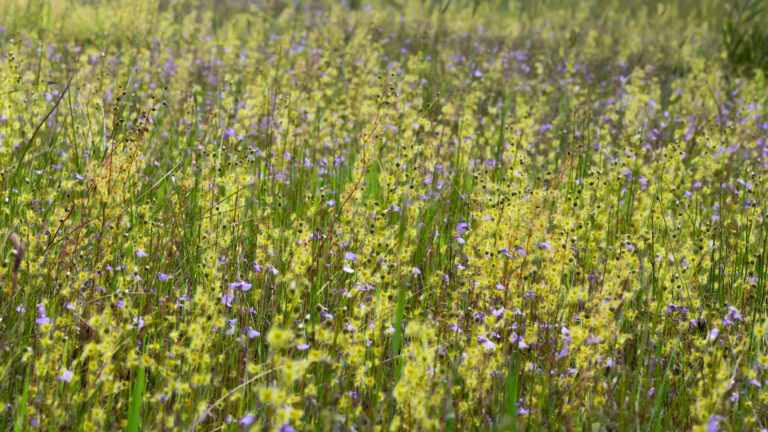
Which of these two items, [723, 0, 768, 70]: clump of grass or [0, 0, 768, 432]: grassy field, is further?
[723, 0, 768, 70]: clump of grass

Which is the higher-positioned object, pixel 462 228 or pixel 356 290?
pixel 462 228

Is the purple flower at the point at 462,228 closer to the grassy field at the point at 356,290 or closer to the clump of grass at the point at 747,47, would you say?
the grassy field at the point at 356,290

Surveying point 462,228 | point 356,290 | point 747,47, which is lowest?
point 356,290

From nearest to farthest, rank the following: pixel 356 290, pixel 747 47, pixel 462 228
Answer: pixel 356 290 < pixel 462 228 < pixel 747 47

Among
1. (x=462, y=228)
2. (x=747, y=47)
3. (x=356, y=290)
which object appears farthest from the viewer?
(x=747, y=47)

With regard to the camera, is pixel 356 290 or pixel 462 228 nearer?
pixel 356 290

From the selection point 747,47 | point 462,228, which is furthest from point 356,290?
point 747,47

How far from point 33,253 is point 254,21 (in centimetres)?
690

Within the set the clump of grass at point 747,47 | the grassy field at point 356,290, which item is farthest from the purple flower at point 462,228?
the clump of grass at point 747,47

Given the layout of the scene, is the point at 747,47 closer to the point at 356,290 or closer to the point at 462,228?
the point at 462,228

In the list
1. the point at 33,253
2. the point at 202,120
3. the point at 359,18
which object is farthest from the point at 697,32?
the point at 33,253

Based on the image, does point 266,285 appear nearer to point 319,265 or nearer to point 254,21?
point 319,265

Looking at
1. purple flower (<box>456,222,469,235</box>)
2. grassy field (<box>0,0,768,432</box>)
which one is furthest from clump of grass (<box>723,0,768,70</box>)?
purple flower (<box>456,222,469,235</box>)

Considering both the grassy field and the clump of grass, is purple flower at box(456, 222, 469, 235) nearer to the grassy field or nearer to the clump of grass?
the grassy field
